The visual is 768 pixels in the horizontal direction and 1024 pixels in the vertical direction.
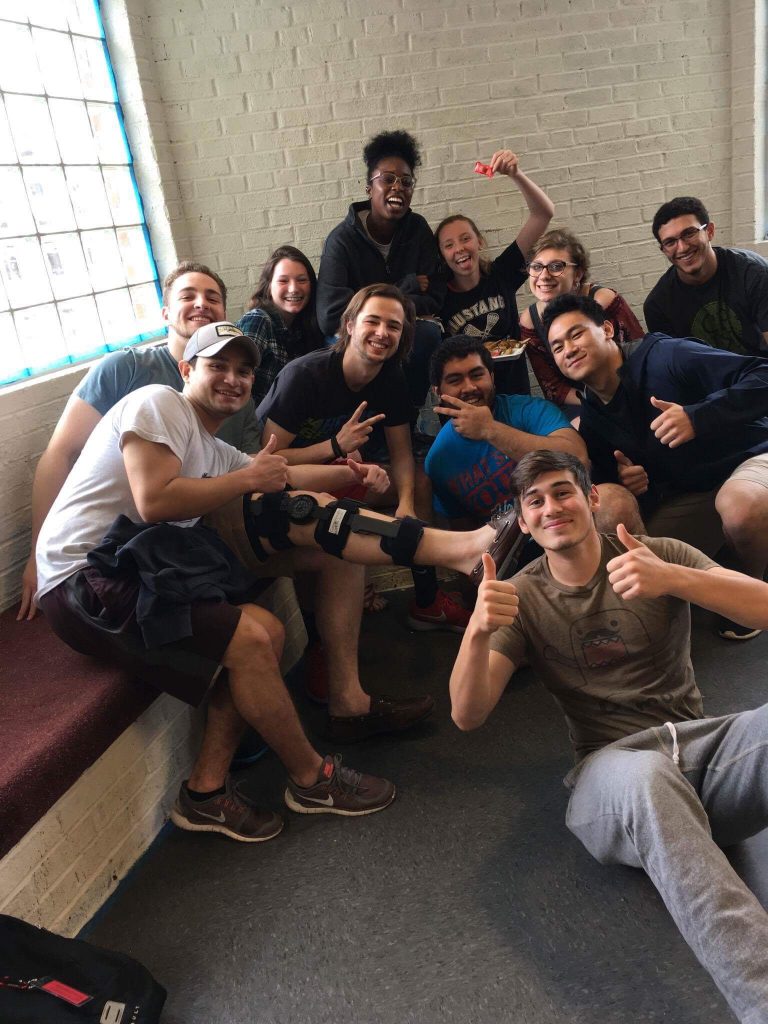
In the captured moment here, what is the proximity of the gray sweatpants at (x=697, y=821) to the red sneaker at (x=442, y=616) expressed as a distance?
1193 mm

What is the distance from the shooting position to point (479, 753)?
2109 millimetres

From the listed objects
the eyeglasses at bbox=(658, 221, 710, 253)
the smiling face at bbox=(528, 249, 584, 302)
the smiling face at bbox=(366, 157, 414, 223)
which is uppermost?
the smiling face at bbox=(366, 157, 414, 223)

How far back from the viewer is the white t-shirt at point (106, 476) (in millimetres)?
1880

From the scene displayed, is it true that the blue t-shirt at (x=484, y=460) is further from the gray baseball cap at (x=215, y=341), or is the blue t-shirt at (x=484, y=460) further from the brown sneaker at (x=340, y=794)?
the brown sneaker at (x=340, y=794)

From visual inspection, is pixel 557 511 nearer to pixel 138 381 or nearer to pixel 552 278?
pixel 138 381

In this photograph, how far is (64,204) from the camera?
3.00m

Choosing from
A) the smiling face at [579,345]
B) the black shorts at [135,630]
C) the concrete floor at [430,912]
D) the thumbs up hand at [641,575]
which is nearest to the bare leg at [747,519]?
the concrete floor at [430,912]

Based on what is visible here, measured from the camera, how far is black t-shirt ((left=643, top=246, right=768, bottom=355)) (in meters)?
2.86

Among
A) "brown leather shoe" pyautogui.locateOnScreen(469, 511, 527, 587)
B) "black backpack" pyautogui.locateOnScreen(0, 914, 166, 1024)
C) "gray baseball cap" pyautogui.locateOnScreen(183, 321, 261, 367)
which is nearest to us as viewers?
"black backpack" pyautogui.locateOnScreen(0, 914, 166, 1024)

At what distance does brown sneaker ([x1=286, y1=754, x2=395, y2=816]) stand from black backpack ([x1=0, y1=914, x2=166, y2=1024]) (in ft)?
1.85

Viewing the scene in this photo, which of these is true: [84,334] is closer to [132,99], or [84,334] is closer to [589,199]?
[132,99]

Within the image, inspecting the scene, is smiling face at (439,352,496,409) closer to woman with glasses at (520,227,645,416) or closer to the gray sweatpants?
woman with glasses at (520,227,645,416)

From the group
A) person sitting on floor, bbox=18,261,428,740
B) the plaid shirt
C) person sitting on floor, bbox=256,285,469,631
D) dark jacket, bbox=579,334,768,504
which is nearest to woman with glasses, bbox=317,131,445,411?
the plaid shirt

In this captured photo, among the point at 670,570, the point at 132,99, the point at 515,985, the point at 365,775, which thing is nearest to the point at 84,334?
the point at 132,99
